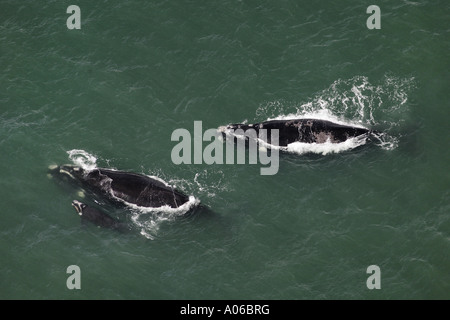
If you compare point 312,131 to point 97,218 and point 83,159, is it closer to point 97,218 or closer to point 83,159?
point 97,218

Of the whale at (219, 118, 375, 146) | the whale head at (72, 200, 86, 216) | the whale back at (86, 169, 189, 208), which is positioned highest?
the whale at (219, 118, 375, 146)

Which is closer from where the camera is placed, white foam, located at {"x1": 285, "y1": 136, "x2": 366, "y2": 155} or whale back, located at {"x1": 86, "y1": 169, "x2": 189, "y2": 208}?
whale back, located at {"x1": 86, "y1": 169, "x2": 189, "y2": 208}

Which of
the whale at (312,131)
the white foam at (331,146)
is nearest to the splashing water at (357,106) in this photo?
the white foam at (331,146)

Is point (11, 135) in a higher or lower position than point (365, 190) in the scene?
higher

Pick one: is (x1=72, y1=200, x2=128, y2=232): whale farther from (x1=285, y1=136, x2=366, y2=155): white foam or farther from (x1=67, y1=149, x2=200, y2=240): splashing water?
(x1=285, y1=136, x2=366, y2=155): white foam

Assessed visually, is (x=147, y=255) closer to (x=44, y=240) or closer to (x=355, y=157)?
(x=44, y=240)

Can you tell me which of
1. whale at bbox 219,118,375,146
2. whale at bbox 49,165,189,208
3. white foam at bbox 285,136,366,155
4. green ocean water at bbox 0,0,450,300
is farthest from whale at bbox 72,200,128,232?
white foam at bbox 285,136,366,155

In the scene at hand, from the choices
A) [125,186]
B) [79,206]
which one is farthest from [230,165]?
[79,206]

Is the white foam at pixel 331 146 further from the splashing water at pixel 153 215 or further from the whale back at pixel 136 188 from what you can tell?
the whale back at pixel 136 188
